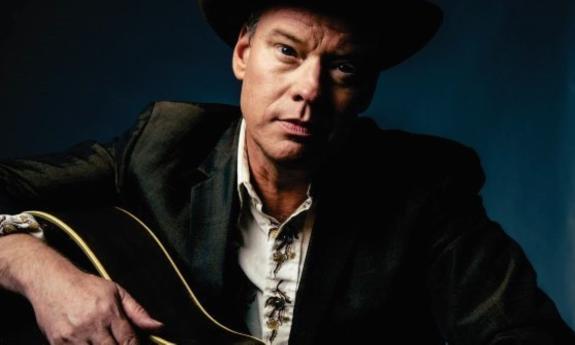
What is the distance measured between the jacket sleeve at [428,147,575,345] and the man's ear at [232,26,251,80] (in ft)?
2.02

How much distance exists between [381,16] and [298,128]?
36 cm

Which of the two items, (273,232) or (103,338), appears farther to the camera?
(273,232)

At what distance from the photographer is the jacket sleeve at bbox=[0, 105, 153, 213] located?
1.58m

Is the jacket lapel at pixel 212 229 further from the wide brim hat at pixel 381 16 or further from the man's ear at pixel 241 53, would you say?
the wide brim hat at pixel 381 16

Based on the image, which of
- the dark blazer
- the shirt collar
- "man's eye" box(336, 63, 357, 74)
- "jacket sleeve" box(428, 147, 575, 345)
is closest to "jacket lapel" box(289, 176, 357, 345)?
the dark blazer

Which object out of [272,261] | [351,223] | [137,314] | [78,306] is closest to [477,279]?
[351,223]

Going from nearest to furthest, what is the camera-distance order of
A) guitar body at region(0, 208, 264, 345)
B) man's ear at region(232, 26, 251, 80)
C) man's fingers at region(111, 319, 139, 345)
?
man's fingers at region(111, 319, 139, 345), guitar body at region(0, 208, 264, 345), man's ear at region(232, 26, 251, 80)

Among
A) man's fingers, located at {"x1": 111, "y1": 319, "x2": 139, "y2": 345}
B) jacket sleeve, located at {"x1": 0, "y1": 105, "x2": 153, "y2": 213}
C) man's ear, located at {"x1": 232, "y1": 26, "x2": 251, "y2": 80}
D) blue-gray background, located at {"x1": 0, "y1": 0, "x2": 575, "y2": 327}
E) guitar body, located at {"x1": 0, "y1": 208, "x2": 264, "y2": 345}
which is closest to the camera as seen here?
man's fingers, located at {"x1": 111, "y1": 319, "x2": 139, "y2": 345}

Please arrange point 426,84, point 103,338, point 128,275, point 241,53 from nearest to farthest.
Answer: point 103,338
point 128,275
point 241,53
point 426,84

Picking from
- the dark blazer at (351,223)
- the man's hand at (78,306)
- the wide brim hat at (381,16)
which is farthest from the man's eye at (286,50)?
the man's hand at (78,306)

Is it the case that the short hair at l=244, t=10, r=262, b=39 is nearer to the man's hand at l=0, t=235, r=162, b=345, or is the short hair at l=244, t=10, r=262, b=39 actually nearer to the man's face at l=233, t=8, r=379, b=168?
the man's face at l=233, t=8, r=379, b=168

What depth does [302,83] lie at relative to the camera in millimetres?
1464

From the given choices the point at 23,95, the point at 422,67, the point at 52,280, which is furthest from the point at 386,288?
the point at 23,95

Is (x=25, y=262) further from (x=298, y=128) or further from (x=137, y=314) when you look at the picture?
(x=298, y=128)
